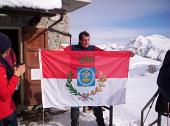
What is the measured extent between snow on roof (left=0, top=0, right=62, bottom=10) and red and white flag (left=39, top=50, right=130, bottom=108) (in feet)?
5.29

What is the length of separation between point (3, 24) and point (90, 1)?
3.02m

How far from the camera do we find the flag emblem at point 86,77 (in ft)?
16.3

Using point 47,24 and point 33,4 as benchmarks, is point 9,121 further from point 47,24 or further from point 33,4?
point 47,24

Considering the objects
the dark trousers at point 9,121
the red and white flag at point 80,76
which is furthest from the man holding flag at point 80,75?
the dark trousers at point 9,121

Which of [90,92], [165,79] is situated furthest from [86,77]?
[165,79]

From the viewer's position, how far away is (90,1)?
852 cm

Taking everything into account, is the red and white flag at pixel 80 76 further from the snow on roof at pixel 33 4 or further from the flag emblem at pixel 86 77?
the snow on roof at pixel 33 4

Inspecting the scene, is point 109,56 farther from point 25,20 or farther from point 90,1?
point 90,1

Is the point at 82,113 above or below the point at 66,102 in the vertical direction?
below

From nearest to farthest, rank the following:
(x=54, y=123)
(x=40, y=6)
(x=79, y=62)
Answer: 1. (x=79, y=62)
2. (x=54, y=123)
3. (x=40, y=6)

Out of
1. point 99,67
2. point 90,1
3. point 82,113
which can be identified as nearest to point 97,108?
point 99,67

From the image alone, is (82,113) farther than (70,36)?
No

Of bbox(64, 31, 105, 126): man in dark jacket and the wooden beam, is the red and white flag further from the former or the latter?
A: the wooden beam

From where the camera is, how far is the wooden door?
6.90m
